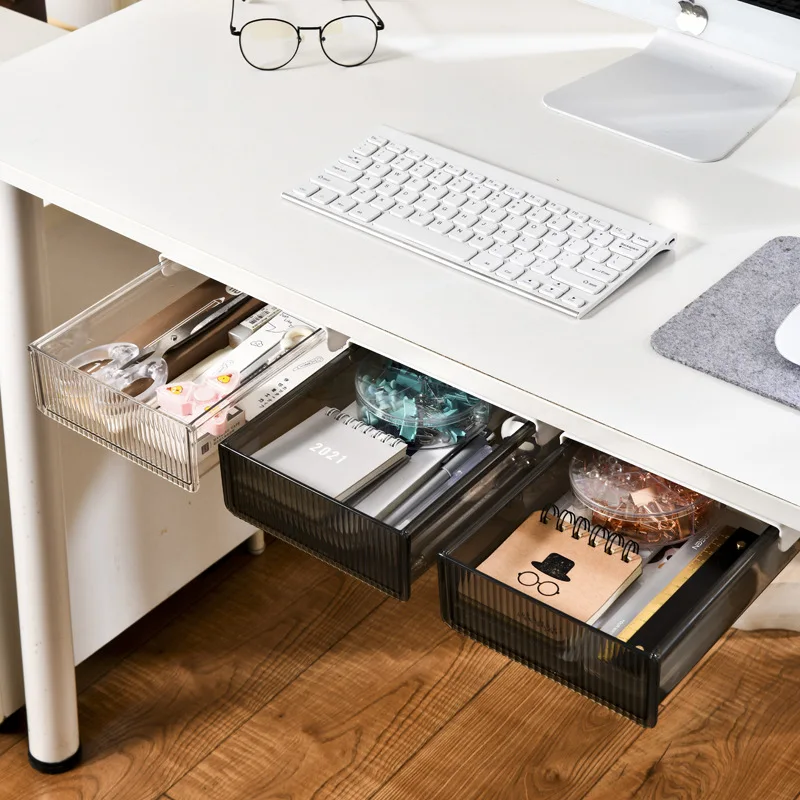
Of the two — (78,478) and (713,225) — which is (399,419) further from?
(78,478)

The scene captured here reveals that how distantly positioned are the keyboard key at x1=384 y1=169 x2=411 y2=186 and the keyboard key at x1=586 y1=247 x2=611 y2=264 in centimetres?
17

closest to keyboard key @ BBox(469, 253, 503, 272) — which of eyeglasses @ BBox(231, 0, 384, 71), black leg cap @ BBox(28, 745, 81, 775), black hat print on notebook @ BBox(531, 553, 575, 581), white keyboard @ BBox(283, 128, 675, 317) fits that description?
white keyboard @ BBox(283, 128, 675, 317)

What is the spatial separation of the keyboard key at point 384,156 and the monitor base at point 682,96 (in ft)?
0.63

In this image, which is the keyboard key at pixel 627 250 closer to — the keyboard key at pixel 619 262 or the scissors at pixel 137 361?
the keyboard key at pixel 619 262

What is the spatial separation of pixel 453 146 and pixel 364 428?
27 cm

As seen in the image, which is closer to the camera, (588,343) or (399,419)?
(588,343)

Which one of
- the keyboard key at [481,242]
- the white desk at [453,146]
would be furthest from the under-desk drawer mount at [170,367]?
the keyboard key at [481,242]

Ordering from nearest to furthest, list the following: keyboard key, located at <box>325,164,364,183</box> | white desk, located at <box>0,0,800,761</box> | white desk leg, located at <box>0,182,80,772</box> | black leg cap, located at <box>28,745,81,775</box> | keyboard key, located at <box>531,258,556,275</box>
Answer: white desk, located at <box>0,0,800,761</box> → keyboard key, located at <box>531,258,556,275</box> → keyboard key, located at <box>325,164,364,183</box> → white desk leg, located at <box>0,182,80,772</box> → black leg cap, located at <box>28,745,81,775</box>

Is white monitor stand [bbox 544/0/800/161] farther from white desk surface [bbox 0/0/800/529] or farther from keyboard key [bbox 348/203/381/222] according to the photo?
keyboard key [bbox 348/203/381/222]

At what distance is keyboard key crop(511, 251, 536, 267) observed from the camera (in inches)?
37.0

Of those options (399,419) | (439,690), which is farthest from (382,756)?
(399,419)

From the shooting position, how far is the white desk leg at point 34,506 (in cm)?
114

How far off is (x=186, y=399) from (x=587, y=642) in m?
0.41

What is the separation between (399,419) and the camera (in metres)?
1.04
